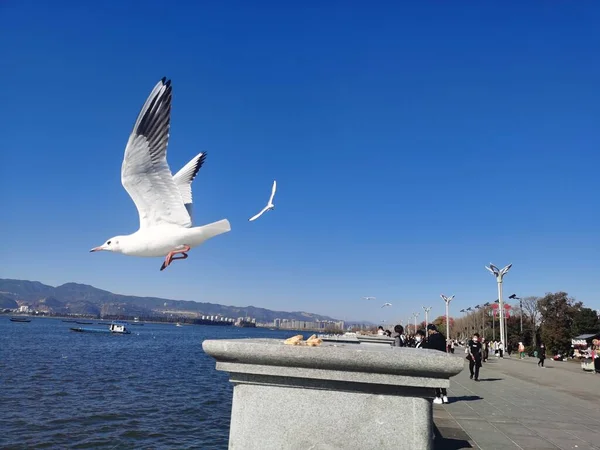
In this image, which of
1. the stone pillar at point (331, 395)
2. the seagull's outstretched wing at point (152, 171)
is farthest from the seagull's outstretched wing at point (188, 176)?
the stone pillar at point (331, 395)

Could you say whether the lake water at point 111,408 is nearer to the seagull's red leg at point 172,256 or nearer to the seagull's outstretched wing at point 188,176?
the seagull's outstretched wing at point 188,176

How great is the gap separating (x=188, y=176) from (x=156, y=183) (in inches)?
43.5

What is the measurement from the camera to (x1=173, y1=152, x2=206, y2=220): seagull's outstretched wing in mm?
4581

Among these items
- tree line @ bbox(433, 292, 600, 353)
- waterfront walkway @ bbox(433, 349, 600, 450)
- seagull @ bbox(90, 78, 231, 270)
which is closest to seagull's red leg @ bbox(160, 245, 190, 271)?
seagull @ bbox(90, 78, 231, 270)

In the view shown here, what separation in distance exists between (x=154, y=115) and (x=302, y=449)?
8.95 feet

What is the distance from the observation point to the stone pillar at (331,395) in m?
2.54

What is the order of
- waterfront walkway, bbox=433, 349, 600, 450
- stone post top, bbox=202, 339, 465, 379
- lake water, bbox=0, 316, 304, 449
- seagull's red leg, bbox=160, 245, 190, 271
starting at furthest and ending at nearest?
lake water, bbox=0, 316, 304, 449 < waterfront walkway, bbox=433, 349, 600, 450 < seagull's red leg, bbox=160, 245, 190, 271 < stone post top, bbox=202, 339, 465, 379

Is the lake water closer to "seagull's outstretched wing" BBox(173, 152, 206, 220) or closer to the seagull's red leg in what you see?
"seagull's outstretched wing" BBox(173, 152, 206, 220)

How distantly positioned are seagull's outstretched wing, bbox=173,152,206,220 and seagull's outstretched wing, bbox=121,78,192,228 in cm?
57

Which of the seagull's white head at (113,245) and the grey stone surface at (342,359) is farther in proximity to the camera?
the seagull's white head at (113,245)

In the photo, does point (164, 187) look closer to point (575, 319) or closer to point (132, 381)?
point (132, 381)

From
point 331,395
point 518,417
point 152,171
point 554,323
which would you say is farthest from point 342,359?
point 554,323

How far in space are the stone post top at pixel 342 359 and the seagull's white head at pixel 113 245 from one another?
1.14 m

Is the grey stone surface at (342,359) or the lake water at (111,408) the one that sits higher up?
the grey stone surface at (342,359)
